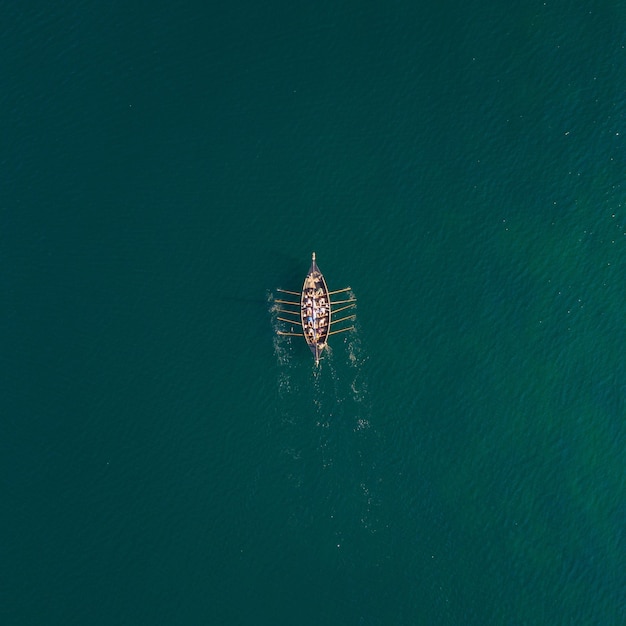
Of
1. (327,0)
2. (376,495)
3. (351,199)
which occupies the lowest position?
(376,495)

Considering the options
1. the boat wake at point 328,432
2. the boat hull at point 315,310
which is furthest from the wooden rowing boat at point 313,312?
the boat wake at point 328,432

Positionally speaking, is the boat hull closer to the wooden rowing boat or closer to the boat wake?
the wooden rowing boat

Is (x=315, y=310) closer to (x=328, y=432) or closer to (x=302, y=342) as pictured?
(x=302, y=342)

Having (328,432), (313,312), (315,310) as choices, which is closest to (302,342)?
(313,312)

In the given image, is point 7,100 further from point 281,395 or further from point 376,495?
point 376,495

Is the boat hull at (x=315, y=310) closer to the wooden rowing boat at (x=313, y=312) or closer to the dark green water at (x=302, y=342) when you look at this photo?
the wooden rowing boat at (x=313, y=312)

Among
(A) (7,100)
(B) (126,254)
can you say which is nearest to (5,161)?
(A) (7,100)

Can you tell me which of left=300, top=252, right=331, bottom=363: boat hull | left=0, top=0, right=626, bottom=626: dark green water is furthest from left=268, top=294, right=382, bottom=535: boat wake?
left=300, top=252, right=331, bottom=363: boat hull
